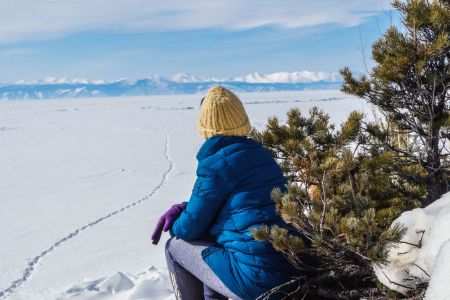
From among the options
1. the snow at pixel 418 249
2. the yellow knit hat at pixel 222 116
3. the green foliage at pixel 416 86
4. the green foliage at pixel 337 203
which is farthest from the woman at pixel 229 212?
the green foliage at pixel 416 86

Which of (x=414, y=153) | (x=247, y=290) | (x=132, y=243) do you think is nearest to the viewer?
(x=247, y=290)

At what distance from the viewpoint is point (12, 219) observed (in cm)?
681

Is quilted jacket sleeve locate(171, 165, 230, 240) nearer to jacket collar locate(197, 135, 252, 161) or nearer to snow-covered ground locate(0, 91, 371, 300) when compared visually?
jacket collar locate(197, 135, 252, 161)

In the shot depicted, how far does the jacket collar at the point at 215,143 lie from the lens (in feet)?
6.85

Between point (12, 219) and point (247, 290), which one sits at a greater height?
point (247, 290)

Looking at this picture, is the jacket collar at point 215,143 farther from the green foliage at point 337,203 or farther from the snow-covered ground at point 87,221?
the snow-covered ground at point 87,221

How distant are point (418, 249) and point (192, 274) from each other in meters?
1.10

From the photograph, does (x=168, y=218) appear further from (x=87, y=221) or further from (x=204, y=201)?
(x=87, y=221)

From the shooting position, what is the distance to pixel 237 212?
2064 mm

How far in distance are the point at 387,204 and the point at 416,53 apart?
80 centimetres

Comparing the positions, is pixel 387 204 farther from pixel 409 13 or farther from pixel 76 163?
pixel 76 163

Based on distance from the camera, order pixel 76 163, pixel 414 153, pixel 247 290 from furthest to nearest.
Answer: pixel 76 163 < pixel 414 153 < pixel 247 290

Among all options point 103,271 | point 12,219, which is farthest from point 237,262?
point 12,219

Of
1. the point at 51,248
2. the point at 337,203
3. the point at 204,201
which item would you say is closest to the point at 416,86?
the point at 337,203
